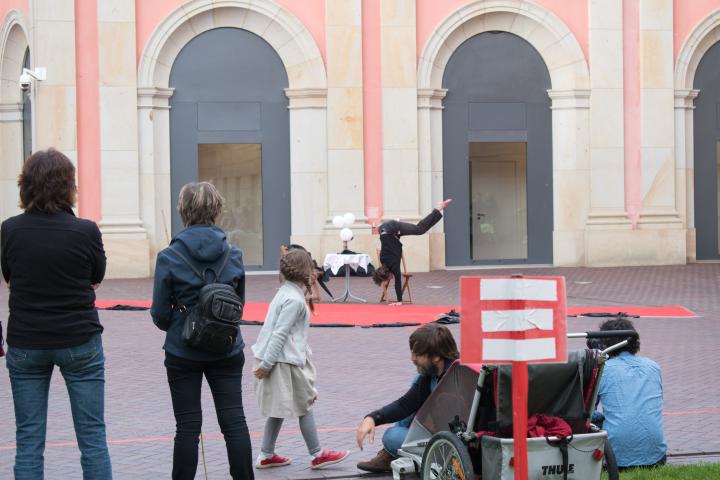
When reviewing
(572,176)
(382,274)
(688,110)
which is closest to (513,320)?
(382,274)

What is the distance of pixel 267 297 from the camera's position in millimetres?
19344

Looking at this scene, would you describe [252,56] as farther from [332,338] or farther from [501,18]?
[332,338]

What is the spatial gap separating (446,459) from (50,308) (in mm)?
2029

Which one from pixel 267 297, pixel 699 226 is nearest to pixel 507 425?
pixel 267 297

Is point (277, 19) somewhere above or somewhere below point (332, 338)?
above

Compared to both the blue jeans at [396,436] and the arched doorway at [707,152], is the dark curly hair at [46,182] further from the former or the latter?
the arched doorway at [707,152]

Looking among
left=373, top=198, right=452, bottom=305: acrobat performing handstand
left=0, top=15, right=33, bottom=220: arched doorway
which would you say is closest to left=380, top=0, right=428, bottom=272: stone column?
left=373, top=198, right=452, bottom=305: acrobat performing handstand

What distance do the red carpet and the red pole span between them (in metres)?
9.82

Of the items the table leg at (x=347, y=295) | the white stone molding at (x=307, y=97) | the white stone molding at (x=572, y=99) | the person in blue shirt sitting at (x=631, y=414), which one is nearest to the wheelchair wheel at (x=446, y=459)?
the person in blue shirt sitting at (x=631, y=414)

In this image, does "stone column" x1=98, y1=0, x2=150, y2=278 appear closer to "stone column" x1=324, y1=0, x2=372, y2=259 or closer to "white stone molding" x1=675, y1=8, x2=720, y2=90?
"stone column" x1=324, y1=0, x2=372, y2=259

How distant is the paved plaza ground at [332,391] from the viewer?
7.36m

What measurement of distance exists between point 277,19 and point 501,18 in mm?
4802

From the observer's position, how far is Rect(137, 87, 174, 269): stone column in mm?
23719

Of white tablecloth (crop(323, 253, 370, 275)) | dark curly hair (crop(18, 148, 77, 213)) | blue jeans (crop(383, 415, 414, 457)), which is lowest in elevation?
blue jeans (crop(383, 415, 414, 457))
